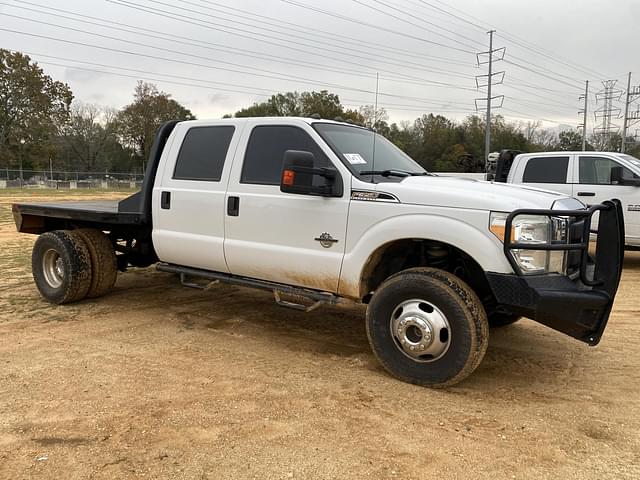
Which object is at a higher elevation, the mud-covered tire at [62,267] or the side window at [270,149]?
the side window at [270,149]

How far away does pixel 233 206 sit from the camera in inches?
195

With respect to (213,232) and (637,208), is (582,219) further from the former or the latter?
(637,208)

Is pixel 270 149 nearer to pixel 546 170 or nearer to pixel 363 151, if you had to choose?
pixel 363 151

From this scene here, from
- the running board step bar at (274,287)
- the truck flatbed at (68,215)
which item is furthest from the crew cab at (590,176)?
the truck flatbed at (68,215)

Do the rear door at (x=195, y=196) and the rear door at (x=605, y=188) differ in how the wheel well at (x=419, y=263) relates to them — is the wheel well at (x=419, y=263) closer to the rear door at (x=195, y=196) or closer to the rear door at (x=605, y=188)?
the rear door at (x=195, y=196)

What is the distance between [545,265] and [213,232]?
9.58 ft

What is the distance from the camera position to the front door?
4.41 meters

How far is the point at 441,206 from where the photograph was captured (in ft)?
12.7

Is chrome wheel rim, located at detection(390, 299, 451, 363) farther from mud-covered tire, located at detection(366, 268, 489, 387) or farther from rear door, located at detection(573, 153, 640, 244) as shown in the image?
rear door, located at detection(573, 153, 640, 244)

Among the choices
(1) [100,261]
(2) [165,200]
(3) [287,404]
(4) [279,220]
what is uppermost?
(2) [165,200]

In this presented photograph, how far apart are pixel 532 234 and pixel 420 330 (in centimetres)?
102

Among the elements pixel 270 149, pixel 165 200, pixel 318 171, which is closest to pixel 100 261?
pixel 165 200

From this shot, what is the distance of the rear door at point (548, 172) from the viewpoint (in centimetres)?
946

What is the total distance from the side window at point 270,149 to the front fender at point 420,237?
913mm
